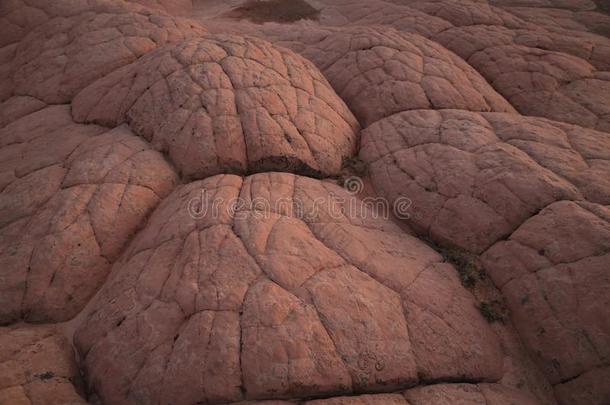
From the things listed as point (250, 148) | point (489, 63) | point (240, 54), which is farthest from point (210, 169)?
point (489, 63)

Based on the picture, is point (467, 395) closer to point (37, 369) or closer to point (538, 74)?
point (37, 369)

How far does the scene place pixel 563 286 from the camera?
308 cm

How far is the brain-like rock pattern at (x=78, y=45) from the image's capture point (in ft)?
18.3

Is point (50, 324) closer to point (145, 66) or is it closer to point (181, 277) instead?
point (181, 277)

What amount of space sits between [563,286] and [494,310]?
2.10 ft

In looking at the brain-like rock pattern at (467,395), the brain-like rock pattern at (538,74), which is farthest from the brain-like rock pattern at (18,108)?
the brain-like rock pattern at (538,74)

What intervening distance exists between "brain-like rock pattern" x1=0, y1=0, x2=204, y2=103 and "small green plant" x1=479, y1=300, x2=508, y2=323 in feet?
21.2

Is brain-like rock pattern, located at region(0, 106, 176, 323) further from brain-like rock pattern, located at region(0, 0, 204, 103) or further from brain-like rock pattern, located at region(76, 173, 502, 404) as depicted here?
brain-like rock pattern, located at region(0, 0, 204, 103)

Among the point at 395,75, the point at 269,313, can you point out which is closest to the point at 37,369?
the point at 269,313

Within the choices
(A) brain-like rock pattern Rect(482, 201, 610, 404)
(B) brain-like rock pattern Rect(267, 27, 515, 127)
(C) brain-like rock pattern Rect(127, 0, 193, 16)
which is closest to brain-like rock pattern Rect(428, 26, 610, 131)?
(B) brain-like rock pattern Rect(267, 27, 515, 127)

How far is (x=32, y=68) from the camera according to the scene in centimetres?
589

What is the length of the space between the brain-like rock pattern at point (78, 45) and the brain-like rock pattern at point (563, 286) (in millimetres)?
6503

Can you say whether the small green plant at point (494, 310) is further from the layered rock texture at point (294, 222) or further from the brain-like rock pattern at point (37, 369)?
the brain-like rock pattern at point (37, 369)

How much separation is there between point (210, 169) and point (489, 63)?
5.91 metres
